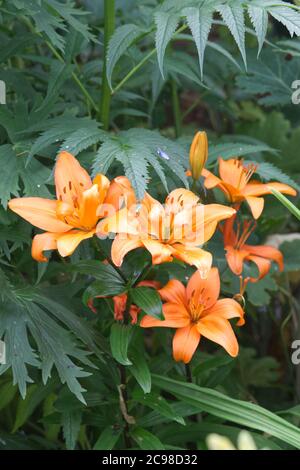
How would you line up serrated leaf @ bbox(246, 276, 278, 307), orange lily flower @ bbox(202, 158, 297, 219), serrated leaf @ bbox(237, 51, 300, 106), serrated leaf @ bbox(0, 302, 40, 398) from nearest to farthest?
serrated leaf @ bbox(0, 302, 40, 398)
orange lily flower @ bbox(202, 158, 297, 219)
serrated leaf @ bbox(246, 276, 278, 307)
serrated leaf @ bbox(237, 51, 300, 106)

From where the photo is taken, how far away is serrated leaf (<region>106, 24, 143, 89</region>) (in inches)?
38.2

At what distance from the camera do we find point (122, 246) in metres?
0.85

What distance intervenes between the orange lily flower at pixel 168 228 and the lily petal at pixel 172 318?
0.12 m

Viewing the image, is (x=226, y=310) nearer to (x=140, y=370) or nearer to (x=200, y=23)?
(x=140, y=370)

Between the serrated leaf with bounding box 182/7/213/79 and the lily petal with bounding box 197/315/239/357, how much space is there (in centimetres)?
33

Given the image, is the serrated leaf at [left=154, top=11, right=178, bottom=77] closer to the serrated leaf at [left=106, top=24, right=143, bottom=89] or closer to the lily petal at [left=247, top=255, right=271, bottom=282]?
the serrated leaf at [left=106, top=24, right=143, bottom=89]

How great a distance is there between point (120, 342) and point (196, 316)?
0.13 metres

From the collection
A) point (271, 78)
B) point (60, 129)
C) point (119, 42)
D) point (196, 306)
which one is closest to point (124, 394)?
point (196, 306)

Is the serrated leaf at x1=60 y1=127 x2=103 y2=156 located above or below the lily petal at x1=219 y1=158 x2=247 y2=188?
above

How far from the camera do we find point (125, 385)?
1033mm

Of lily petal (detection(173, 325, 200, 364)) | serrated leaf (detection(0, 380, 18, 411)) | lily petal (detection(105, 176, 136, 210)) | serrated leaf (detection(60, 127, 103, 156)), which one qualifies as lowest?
serrated leaf (detection(0, 380, 18, 411))

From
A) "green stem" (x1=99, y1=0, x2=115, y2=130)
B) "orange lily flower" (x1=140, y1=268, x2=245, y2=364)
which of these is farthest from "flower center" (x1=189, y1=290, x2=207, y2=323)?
"green stem" (x1=99, y1=0, x2=115, y2=130)

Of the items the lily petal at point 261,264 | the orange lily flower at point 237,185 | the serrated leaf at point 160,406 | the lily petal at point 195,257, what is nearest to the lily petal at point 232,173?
the orange lily flower at point 237,185
